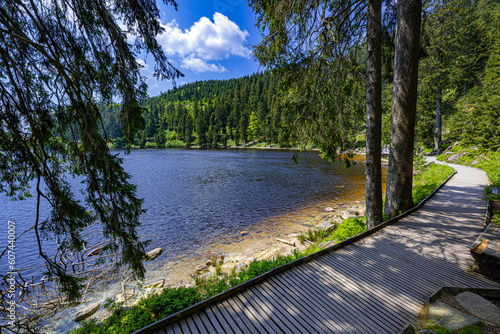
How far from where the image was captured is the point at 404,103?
6121 mm

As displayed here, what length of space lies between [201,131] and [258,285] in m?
76.2

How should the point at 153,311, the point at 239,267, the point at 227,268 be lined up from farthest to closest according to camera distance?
the point at 227,268
the point at 239,267
the point at 153,311

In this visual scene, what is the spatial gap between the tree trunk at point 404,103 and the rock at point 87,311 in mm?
9171

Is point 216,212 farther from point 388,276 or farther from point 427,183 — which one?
point 427,183

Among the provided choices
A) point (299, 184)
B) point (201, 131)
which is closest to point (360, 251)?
point (299, 184)

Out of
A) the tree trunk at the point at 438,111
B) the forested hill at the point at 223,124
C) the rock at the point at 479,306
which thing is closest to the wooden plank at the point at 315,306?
the rock at the point at 479,306

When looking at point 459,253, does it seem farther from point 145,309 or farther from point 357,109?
point 145,309

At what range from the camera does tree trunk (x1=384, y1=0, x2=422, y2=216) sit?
5.81m

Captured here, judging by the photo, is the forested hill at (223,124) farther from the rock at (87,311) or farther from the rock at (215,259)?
the rock at (87,311)

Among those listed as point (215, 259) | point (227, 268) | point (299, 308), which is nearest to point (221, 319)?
point (299, 308)

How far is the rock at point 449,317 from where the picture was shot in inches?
92.7

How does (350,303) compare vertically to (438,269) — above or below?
above

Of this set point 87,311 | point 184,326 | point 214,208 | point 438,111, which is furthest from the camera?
point 438,111

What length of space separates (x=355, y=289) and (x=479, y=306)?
4.90 feet
